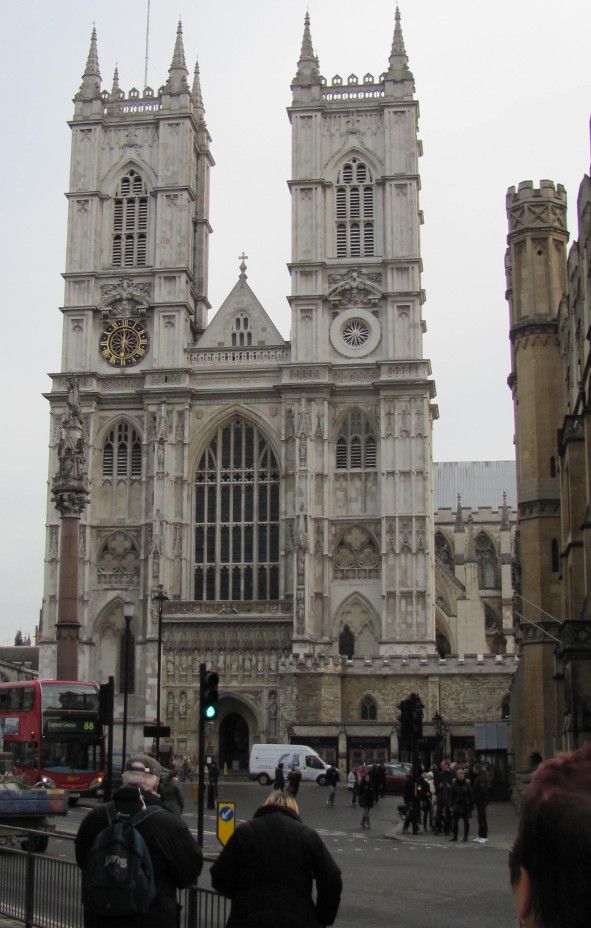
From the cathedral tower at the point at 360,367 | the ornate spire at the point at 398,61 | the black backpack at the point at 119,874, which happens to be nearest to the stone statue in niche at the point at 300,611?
the cathedral tower at the point at 360,367

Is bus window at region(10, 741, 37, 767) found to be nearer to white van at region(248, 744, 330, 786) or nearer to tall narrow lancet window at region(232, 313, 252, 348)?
white van at region(248, 744, 330, 786)

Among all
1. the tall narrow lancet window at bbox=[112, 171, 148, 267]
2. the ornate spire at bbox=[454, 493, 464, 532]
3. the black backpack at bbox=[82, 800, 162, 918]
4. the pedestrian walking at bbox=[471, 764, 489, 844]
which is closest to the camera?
the black backpack at bbox=[82, 800, 162, 918]

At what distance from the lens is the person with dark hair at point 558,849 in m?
2.73

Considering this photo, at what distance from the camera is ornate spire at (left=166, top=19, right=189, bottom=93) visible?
2530 inches

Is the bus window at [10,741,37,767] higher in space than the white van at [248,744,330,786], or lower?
higher

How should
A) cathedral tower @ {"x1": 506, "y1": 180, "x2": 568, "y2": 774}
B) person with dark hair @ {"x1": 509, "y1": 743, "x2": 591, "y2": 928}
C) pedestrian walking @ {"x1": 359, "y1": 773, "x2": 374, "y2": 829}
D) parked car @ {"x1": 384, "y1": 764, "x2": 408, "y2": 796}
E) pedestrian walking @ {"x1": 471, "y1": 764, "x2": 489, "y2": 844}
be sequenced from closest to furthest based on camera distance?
person with dark hair @ {"x1": 509, "y1": 743, "x2": 591, "y2": 928} < pedestrian walking @ {"x1": 471, "y1": 764, "x2": 489, "y2": 844} < pedestrian walking @ {"x1": 359, "y1": 773, "x2": 374, "y2": 829} < cathedral tower @ {"x1": 506, "y1": 180, "x2": 568, "y2": 774} < parked car @ {"x1": 384, "y1": 764, "x2": 408, "y2": 796}

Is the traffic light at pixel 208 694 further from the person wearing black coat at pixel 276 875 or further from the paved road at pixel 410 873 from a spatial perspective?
the person wearing black coat at pixel 276 875

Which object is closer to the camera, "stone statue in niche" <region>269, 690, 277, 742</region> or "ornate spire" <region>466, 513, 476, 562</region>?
"stone statue in niche" <region>269, 690, 277, 742</region>

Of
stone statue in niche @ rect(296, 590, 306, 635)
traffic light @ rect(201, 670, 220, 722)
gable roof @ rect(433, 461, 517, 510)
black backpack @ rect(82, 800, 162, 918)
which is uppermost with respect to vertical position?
gable roof @ rect(433, 461, 517, 510)

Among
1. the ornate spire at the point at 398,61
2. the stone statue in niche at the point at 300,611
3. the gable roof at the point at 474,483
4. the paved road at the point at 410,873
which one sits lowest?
the paved road at the point at 410,873

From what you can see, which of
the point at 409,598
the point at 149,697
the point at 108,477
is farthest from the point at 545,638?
the point at 108,477

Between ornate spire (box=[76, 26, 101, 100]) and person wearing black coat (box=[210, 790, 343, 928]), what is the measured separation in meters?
62.6

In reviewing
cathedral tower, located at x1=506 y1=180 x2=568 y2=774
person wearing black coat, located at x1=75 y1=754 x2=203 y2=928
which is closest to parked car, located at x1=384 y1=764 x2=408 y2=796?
cathedral tower, located at x1=506 y1=180 x2=568 y2=774

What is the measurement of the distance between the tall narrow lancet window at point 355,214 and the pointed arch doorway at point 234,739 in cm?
2216
